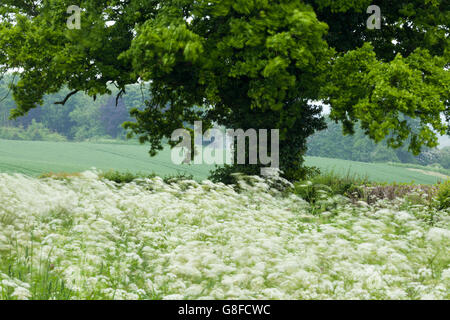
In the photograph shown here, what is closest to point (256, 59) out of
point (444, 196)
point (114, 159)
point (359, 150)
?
point (444, 196)

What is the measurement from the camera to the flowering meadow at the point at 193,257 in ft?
16.1

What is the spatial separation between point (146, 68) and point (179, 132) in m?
5.00

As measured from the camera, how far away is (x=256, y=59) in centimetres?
1245

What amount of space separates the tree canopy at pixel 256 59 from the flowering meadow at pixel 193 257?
4.78 m

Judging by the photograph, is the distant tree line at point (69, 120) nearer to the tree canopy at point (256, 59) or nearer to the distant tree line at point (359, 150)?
the distant tree line at point (359, 150)

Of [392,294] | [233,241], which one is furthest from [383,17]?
[392,294]

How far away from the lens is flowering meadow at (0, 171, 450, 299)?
193 inches

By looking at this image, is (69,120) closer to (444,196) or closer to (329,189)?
(329,189)

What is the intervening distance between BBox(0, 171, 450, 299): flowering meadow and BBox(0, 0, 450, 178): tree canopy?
4782 millimetres

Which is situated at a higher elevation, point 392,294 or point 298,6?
point 298,6

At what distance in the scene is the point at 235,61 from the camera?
1395 centimetres

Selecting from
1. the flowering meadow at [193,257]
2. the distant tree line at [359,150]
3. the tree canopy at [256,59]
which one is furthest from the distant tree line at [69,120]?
the flowering meadow at [193,257]

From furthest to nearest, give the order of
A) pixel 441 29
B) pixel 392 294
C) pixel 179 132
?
pixel 179 132
pixel 441 29
pixel 392 294
